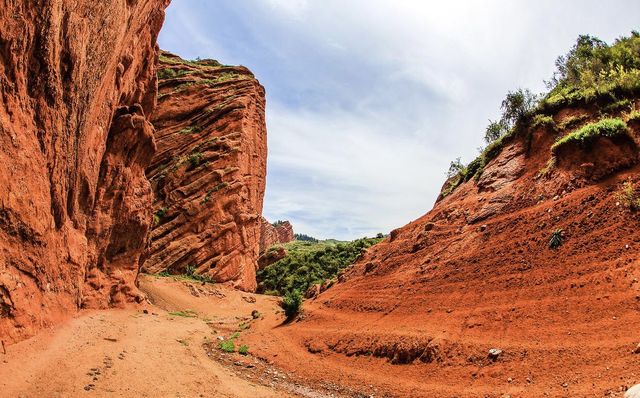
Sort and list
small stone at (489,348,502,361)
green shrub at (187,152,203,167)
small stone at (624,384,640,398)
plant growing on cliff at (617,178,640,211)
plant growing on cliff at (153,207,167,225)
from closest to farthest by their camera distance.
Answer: small stone at (624,384,640,398)
small stone at (489,348,502,361)
plant growing on cliff at (617,178,640,211)
plant growing on cliff at (153,207,167,225)
green shrub at (187,152,203,167)

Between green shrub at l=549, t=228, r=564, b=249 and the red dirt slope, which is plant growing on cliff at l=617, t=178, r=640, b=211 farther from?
green shrub at l=549, t=228, r=564, b=249

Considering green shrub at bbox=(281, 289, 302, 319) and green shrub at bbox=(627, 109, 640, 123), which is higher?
green shrub at bbox=(627, 109, 640, 123)

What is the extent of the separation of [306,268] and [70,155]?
3583cm

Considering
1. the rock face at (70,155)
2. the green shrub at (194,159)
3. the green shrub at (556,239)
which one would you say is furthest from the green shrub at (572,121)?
the green shrub at (194,159)

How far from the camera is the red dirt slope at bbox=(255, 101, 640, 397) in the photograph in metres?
8.73

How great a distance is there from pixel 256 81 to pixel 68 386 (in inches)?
1851

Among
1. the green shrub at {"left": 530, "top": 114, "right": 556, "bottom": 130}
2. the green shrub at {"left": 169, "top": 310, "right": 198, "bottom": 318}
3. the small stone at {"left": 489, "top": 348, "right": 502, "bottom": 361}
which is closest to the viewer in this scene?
the small stone at {"left": 489, "top": 348, "right": 502, "bottom": 361}

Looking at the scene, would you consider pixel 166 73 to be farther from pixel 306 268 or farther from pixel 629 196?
pixel 629 196

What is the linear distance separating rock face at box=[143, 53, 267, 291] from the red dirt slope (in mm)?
21154

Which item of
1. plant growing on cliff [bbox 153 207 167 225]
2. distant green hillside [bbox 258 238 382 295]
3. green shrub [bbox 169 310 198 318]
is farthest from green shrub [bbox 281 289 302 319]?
distant green hillside [bbox 258 238 382 295]

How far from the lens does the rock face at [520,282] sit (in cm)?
897

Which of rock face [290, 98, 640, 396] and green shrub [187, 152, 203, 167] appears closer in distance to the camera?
rock face [290, 98, 640, 396]

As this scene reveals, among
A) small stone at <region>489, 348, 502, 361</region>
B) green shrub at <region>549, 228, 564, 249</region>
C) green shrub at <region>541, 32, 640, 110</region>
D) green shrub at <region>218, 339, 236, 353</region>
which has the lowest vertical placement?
green shrub at <region>218, 339, 236, 353</region>

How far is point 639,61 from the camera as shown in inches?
645
